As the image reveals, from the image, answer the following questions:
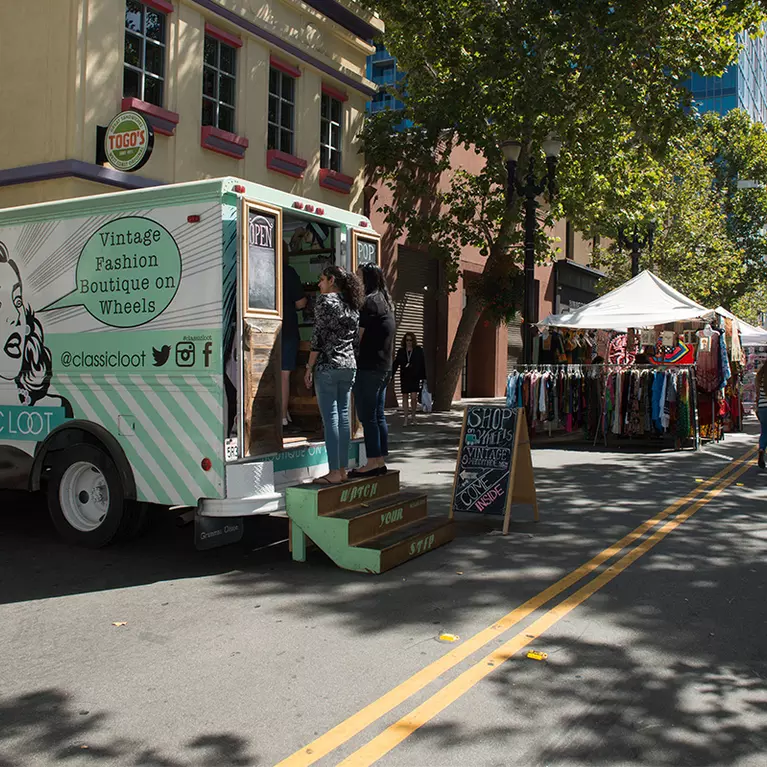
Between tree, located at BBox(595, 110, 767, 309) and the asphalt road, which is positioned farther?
tree, located at BBox(595, 110, 767, 309)

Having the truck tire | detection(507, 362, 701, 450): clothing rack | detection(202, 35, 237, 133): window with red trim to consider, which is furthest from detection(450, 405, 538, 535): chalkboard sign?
detection(202, 35, 237, 133): window with red trim

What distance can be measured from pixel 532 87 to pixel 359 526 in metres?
13.1

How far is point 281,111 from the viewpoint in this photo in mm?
17672

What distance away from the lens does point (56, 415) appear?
7.21 meters

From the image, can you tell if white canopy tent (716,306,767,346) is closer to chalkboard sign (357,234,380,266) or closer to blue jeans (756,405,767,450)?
blue jeans (756,405,767,450)

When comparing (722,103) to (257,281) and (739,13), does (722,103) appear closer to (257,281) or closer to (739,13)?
(739,13)

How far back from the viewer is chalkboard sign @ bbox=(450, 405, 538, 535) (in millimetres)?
7984

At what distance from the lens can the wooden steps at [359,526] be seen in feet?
21.0

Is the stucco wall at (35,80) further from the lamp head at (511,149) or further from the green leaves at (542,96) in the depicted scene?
the lamp head at (511,149)

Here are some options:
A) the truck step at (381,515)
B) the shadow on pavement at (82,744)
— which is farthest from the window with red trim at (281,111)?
the shadow on pavement at (82,744)

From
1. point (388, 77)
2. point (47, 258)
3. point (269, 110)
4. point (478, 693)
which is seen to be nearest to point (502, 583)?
point (478, 693)

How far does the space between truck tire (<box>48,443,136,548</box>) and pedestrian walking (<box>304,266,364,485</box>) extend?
63.8 inches

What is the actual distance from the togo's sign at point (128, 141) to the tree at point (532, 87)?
24.5ft

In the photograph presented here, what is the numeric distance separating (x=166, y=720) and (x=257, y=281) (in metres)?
3.68
